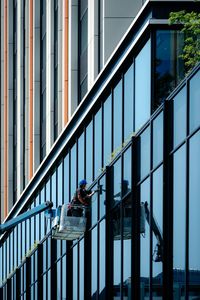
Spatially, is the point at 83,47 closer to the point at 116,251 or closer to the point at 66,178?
the point at 66,178

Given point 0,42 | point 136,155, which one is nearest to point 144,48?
point 136,155

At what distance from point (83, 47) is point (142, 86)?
13.5 m

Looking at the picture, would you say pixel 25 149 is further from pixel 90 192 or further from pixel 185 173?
pixel 185 173

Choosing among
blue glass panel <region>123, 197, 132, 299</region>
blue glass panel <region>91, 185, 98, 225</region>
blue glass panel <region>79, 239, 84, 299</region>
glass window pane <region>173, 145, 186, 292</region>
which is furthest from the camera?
blue glass panel <region>79, 239, 84, 299</region>

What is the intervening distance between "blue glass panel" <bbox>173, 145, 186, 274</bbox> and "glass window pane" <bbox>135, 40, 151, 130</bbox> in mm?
7558

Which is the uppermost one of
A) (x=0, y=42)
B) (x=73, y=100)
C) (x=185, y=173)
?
(x=0, y=42)

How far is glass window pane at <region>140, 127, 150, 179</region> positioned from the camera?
3353 centimetres

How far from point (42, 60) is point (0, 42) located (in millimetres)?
21124

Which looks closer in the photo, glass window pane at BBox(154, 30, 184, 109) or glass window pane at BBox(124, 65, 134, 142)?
glass window pane at BBox(154, 30, 184, 109)

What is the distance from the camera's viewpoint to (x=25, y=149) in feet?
244

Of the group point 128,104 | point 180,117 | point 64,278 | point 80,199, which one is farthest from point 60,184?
point 180,117

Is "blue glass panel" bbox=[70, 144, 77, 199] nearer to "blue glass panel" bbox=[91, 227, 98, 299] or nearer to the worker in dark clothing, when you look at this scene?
"blue glass panel" bbox=[91, 227, 98, 299]

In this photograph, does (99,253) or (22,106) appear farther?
(22,106)

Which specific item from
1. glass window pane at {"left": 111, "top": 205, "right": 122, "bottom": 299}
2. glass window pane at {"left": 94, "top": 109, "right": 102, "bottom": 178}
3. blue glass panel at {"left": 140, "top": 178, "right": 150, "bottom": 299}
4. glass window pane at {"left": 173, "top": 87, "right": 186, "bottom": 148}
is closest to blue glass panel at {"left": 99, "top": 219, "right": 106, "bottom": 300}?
glass window pane at {"left": 111, "top": 205, "right": 122, "bottom": 299}
